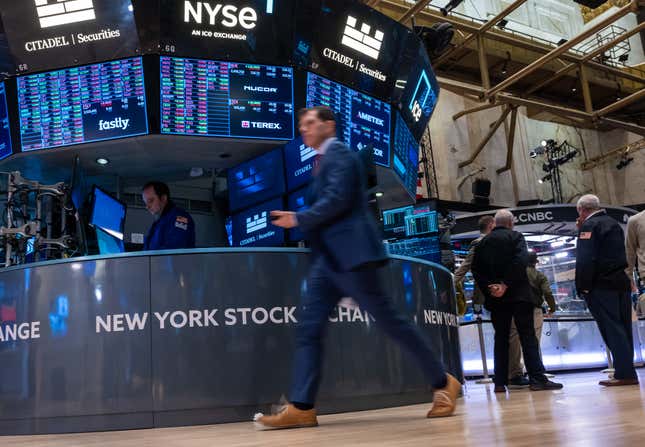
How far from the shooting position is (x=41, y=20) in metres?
5.72

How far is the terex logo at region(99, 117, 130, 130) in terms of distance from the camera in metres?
5.72

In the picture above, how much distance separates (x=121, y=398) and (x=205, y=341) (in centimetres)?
48

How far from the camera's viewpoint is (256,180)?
659cm

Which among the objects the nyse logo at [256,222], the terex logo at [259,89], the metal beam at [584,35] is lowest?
the nyse logo at [256,222]

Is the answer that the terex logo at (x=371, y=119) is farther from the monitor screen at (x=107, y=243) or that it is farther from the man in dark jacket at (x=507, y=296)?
the monitor screen at (x=107, y=243)

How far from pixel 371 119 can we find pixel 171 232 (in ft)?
10.8

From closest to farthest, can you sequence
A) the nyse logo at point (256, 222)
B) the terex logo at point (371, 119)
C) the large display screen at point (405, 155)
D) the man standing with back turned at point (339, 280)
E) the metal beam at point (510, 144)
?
the man standing with back turned at point (339, 280) < the nyse logo at point (256, 222) < the terex logo at point (371, 119) < the large display screen at point (405, 155) < the metal beam at point (510, 144)

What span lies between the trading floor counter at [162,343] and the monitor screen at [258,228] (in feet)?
9.15

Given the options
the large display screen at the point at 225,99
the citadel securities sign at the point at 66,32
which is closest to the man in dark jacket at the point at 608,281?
the large display screen at the point at 225,99

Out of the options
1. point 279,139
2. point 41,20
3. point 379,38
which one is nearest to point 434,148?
point 379,38

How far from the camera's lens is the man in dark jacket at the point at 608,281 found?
434 cm

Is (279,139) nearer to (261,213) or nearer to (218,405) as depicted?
(261,213)

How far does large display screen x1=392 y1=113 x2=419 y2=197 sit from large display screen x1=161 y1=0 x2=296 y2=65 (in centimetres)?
162

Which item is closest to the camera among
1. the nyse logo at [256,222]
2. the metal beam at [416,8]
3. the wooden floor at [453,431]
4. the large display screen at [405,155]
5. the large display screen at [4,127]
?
the wooden floor at [453,431]
